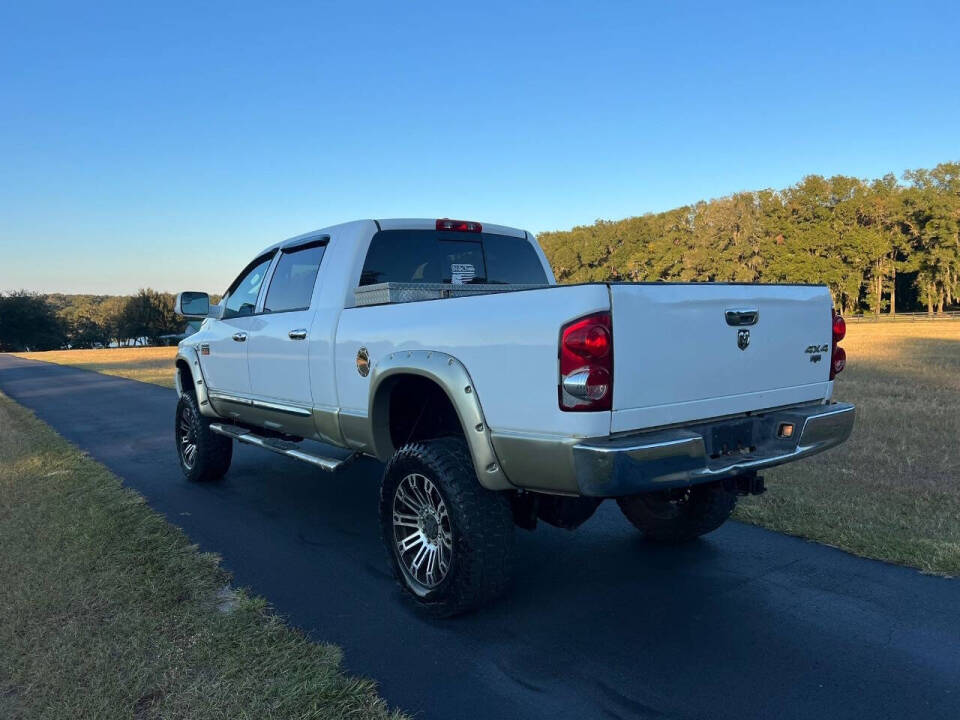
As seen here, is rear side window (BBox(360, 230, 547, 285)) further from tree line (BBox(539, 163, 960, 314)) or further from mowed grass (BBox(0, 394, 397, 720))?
tree line (BBox(539, 163, 960, 314))

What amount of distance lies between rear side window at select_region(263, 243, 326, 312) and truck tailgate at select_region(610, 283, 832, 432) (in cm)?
261

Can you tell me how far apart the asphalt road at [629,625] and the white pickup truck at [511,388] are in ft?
0.92

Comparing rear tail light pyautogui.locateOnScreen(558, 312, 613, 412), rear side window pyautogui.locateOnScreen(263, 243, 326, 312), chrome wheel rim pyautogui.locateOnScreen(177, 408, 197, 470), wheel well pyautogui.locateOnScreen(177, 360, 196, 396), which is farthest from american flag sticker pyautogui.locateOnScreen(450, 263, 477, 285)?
wheel well pyautogui.locateOnScreen(177, 360, 196, 396)

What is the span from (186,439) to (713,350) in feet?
18.0

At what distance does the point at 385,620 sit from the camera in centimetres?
350

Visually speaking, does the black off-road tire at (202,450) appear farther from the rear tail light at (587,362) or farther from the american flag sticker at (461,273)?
the rear tail light at (587,362)

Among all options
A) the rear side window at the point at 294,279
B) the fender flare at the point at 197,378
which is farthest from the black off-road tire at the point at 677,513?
the fender flare at the point at 197,378

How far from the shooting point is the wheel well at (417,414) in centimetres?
396

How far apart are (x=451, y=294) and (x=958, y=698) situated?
3.26 m

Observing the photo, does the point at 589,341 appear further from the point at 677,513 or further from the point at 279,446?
the point at 279,446

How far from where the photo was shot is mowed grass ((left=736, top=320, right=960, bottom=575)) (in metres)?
4.32

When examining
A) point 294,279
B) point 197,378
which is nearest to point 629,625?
point 294,279

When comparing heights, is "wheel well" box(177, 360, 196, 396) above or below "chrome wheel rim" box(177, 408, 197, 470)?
above

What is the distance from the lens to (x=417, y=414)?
13.8 ft
